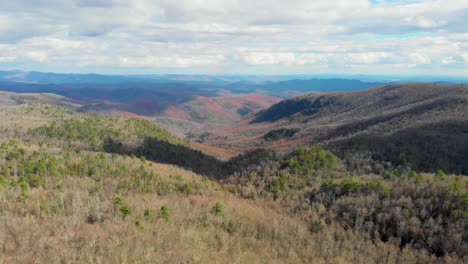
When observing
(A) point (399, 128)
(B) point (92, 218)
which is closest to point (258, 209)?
(B) point (92, 218)

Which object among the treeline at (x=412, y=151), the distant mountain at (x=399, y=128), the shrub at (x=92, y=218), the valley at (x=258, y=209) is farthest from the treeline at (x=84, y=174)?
the distant mountain at (x=399, y=128)

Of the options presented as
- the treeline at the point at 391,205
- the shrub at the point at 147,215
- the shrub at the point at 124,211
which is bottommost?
the treeline at the point at 391,205

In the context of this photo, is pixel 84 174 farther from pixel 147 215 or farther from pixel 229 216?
pixel 229 216

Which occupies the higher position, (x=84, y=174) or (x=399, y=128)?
(x=399, y=128)

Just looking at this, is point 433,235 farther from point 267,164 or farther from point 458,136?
point 458,136

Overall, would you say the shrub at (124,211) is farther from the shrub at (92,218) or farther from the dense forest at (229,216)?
the shrub at (92,218)

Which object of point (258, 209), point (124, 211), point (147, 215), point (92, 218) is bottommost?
point (258, 209)

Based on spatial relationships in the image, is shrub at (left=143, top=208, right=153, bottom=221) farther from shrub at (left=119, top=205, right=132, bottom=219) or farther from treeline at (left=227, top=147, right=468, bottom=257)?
treeline at (left=227, top=147, right=468, bottom=257)

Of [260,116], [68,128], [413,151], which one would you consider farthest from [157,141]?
[260,116]

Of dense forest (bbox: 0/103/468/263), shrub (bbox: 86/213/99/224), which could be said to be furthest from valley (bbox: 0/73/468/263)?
shrub (bbox: 86/213/99/224)
